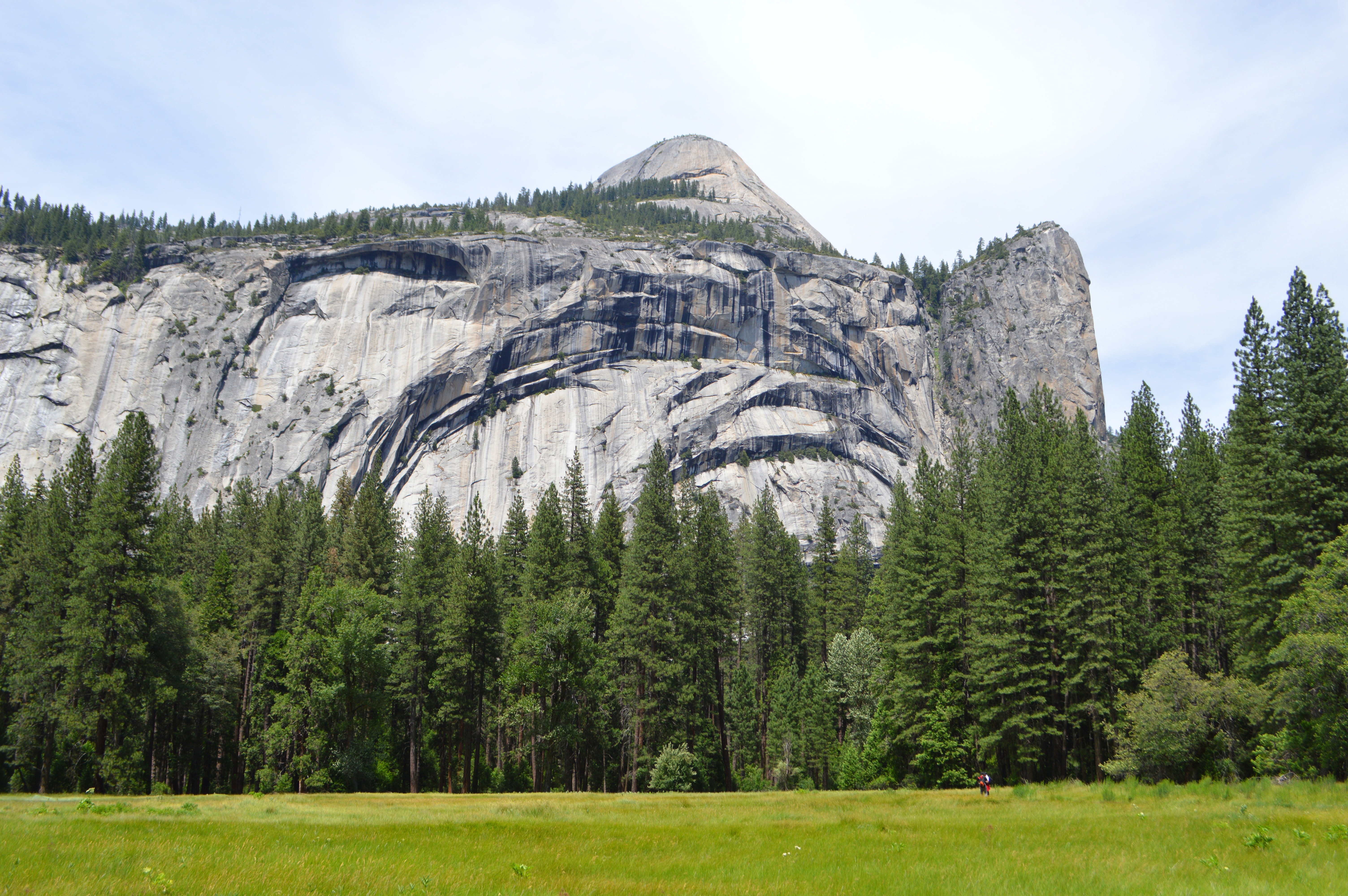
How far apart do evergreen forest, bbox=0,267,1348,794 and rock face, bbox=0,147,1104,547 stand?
69.6 metres

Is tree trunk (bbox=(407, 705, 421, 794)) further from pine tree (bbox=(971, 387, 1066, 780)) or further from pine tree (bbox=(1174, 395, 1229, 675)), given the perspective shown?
pine tree (bbox=(1174, 395, 1229, 675))

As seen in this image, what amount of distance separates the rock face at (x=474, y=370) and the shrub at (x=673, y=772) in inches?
3225

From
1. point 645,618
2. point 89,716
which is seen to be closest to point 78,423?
point 89,716

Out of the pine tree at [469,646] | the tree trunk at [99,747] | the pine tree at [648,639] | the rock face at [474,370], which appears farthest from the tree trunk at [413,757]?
the rock face at [474,370]

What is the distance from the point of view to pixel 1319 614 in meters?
26.5

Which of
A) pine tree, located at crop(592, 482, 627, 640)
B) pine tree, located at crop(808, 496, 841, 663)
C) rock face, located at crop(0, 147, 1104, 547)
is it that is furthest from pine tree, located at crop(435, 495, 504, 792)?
rock face, located at crop(0, 147, 1104, 547)

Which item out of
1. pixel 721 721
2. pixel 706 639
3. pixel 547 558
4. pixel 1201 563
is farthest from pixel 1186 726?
pixel 547 558

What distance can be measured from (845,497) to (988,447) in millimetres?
80443

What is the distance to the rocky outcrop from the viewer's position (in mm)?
164500

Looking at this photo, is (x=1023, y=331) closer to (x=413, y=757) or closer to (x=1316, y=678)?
(x=1316, y=678)

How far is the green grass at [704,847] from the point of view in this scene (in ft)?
39.8

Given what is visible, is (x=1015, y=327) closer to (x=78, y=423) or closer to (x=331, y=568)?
(x=331, y=568)

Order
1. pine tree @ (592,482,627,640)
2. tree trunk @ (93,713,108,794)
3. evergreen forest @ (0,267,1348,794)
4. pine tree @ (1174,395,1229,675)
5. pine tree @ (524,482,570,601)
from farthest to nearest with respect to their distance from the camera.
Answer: pine tree @ (592,482,627,640) → pine tree @ (524,482,570,601) → pine tree @ (1174,395,1229,675) → tree trunk @ (93,713,108,794) → evergreen forest @ (0,267,1348,794)

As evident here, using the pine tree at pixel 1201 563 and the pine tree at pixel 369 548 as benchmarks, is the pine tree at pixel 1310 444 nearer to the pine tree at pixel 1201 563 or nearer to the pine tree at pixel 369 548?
the pine tree at pixel 1201 563
